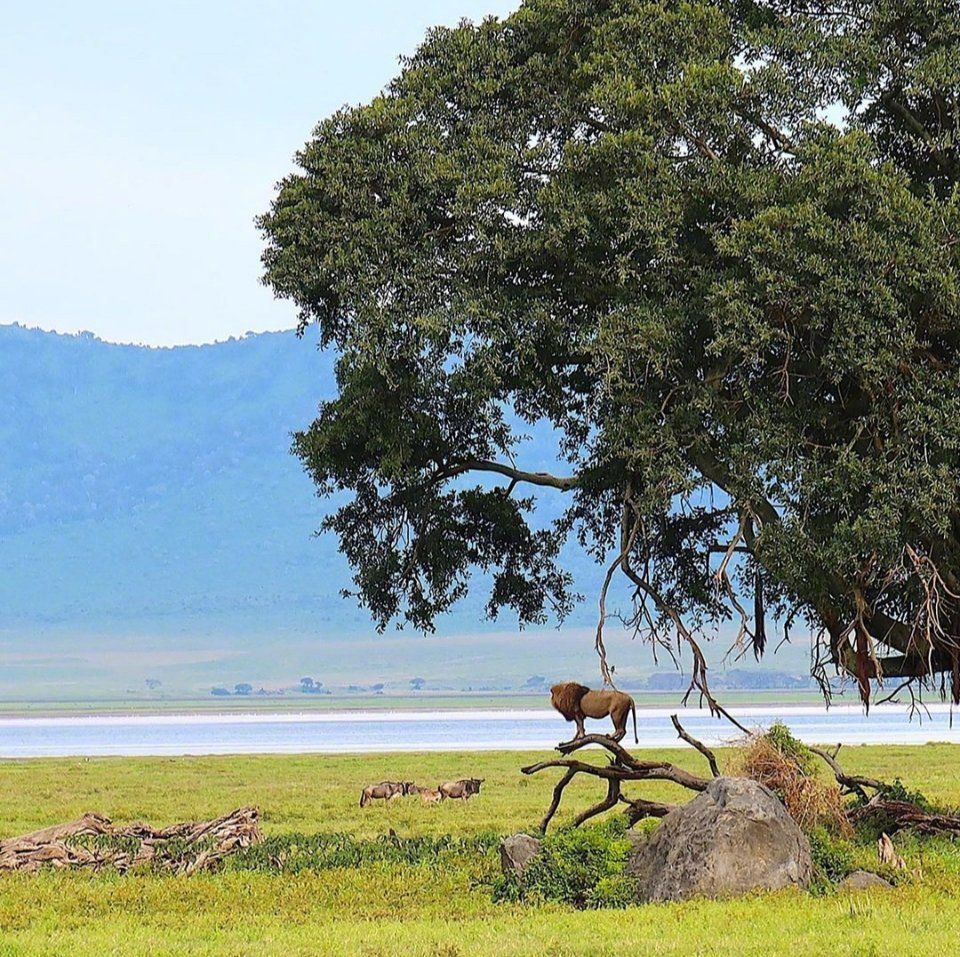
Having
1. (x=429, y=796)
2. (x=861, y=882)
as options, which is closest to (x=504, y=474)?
(x=861, y=882)

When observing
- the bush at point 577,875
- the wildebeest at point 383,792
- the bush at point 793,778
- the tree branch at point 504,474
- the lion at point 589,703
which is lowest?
the wildebeest at point 383,792

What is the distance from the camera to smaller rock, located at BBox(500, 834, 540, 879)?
1900 cm

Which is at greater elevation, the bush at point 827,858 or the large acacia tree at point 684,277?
the large acacia tree at point 684,277

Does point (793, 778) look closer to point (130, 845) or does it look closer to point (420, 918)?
point (420, 918)

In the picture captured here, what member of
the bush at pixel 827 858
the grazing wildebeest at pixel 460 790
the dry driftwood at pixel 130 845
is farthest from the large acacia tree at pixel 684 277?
the grazing wildebeest at pixel 460 790

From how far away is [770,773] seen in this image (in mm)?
20375

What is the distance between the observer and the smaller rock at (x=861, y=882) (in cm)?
1797

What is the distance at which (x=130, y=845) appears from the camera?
2289cm

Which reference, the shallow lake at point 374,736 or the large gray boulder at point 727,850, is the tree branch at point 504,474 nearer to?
the large gray boulder at point 727,850

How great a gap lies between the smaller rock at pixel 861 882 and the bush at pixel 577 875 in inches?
92.7

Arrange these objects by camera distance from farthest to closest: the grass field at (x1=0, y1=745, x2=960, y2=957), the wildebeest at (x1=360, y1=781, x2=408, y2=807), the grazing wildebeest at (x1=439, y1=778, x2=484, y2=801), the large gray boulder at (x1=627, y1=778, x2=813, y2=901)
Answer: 1. the grazing wildebeest at (x1=439, y1=778, x2=484, y2=801)
2. the wildebeest at (x1=360, y1=781, x2=408, y2=807)
3. the large gray boulder at (x1=627, y1=778, x2=813, y2=901)
4. the grass field at (x1=0, y1=745, x2=960, y2=957)

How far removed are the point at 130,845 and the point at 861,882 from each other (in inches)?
408

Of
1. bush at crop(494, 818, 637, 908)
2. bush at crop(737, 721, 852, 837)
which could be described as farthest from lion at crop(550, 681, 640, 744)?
bush at crop(494, 818, 637, 908)

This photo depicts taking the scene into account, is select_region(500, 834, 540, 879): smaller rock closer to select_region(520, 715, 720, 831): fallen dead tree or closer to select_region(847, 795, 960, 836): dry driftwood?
select_region(520, 715, 720, 831): fallen dead tree
